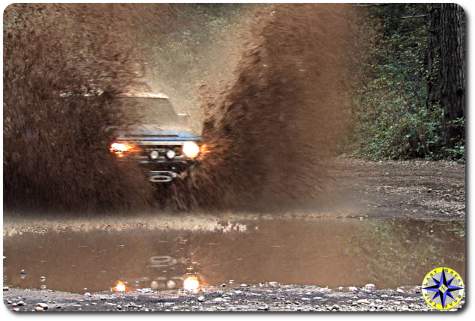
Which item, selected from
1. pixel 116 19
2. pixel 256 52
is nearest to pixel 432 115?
pixel 256 52

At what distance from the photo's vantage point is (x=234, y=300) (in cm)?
602

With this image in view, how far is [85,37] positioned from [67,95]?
1.61 feet

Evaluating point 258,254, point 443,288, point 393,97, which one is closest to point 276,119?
point 393,97

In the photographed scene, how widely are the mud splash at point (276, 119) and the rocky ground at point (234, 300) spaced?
0.95 metres

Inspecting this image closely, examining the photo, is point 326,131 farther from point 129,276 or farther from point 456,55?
point 129,276

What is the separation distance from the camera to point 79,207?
6.98 metres

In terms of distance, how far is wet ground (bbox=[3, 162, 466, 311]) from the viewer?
609 centimetres

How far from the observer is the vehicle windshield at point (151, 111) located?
6727 millimetres

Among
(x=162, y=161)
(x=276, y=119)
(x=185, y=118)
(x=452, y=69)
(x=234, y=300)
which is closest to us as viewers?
(x=234, y=300)

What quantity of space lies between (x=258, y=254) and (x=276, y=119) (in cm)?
120

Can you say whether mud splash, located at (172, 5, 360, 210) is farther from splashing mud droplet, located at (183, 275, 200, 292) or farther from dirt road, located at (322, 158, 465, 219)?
splashing mud droplet, located at (183, 275, 200, 292)

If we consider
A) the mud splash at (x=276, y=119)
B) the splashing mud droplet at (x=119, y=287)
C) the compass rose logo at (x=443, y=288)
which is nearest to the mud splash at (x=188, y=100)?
the mud splash at (x=276, y=119)

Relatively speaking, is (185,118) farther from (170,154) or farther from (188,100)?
(170,154)

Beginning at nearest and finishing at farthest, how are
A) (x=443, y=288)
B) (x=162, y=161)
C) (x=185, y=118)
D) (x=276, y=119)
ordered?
(x=443, y=288) → (x=162, y=161) → (x=185, y=118) → (x=276, y=119)
